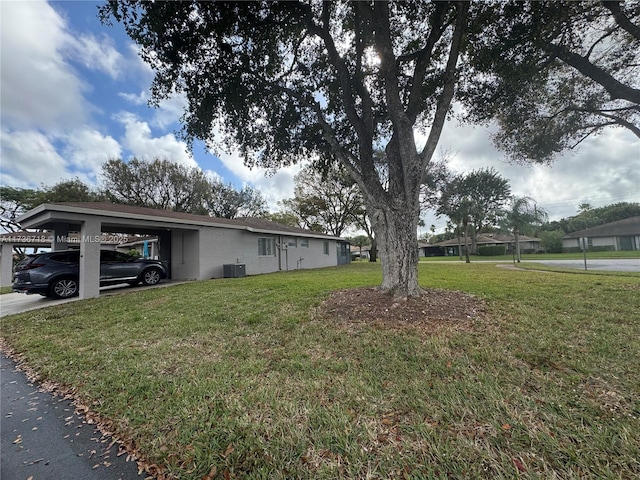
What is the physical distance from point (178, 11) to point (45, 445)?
6880 mm

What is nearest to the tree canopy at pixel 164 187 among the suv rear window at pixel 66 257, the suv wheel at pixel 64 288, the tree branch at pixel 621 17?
the suv rear window at pixel 66 257

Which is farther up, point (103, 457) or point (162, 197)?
point (162, 197)

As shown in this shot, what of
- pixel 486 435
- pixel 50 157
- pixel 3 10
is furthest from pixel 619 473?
pixel 50 157

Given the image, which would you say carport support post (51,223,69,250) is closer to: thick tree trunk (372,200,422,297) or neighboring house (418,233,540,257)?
thick tree trunk (372,200,422,297)

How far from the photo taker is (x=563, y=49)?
604cm

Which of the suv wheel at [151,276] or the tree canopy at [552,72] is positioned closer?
the tree canopy at [552,72]

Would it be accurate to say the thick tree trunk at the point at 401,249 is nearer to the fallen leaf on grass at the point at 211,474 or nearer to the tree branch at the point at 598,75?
the fallen leaf on grass at the point at 211,474

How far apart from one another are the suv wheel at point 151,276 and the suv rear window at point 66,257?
2195 millimetres

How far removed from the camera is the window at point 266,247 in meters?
15.3

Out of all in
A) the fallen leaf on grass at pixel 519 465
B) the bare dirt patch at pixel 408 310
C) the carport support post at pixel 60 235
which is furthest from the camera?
the carport support post at pixel 60 235

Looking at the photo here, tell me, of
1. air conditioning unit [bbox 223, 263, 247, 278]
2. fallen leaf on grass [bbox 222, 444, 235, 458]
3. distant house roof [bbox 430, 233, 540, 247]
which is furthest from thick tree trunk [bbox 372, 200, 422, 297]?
distant house roof [bbox 430, 233, 540, 247]

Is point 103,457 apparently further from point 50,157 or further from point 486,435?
point 50,157

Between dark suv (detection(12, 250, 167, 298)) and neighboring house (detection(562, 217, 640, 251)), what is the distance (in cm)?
3867

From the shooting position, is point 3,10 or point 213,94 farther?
point 213,94
